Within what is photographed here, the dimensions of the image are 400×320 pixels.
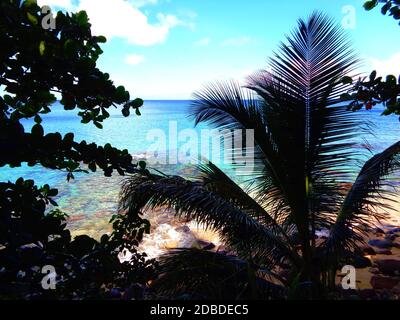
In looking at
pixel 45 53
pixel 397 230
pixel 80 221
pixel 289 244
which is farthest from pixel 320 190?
pixel 80 221

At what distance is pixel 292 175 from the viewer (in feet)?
10.8

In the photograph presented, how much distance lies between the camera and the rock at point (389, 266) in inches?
227

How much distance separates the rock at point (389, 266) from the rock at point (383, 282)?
0.38 metres

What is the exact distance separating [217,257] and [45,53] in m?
2.17

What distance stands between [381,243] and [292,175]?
599 centimetres

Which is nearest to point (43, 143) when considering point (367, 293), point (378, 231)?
point (367, 293)

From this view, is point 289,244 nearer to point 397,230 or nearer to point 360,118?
point 360,118

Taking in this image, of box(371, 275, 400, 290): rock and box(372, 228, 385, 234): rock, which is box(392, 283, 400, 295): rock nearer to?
box(371, 275, 400, 290): rock

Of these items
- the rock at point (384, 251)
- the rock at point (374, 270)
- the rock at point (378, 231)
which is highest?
the rock at point (378, 231)

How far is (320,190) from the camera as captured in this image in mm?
3424

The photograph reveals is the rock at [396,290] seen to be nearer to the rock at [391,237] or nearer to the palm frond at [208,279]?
the rock at [391,237]

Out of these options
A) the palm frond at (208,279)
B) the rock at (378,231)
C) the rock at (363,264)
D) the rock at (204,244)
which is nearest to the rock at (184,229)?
the rock at (204,244)

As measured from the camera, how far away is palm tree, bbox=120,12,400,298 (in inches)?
109

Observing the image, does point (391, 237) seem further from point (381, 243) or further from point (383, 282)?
point (383, 282)
